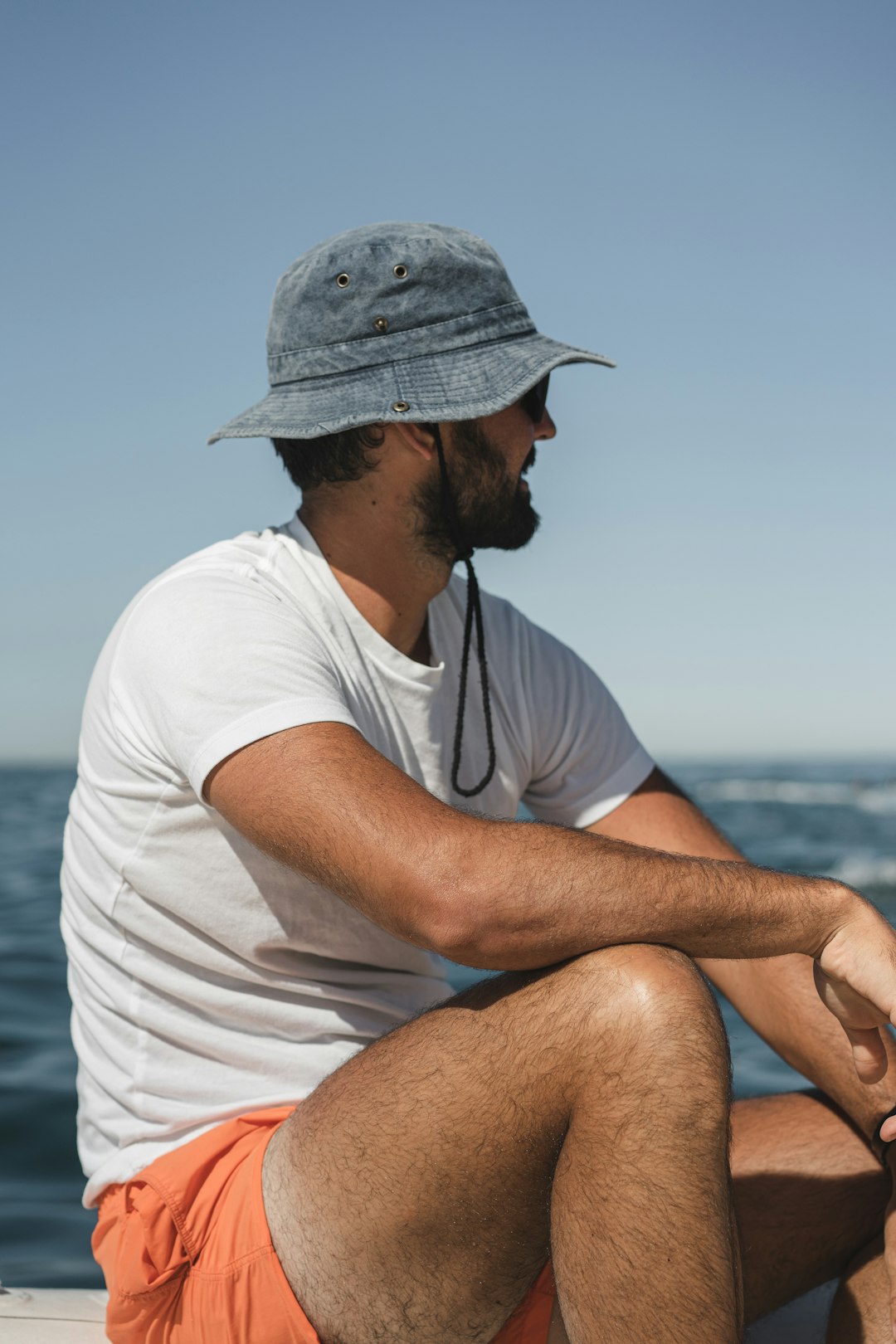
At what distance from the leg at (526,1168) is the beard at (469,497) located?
1.02 m

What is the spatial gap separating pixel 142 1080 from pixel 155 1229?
9.6 inches

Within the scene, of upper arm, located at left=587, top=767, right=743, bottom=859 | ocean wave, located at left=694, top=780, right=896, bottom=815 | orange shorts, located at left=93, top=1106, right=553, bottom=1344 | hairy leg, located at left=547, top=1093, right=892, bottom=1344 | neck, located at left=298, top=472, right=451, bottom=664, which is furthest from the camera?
ocean wave, located at left=694, top=780, right=896, bottom=815

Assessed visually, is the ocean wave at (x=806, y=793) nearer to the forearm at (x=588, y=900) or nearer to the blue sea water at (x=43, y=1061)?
the blue sea water at (x=43, y=1061)

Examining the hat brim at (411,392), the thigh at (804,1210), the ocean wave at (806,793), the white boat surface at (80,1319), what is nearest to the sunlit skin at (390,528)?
the hat brim at (411,392)

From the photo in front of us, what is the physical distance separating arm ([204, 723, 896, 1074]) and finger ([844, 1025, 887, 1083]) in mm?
165

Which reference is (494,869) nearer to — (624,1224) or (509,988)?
(509,988)

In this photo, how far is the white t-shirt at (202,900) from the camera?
1897mm

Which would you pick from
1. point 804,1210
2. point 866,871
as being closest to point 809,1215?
point 804,1210

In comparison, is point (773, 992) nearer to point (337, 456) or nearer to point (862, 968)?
A: point (862, 968)

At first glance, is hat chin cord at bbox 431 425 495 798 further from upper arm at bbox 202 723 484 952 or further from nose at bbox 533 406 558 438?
upper arm at bbox 202 723 484 952

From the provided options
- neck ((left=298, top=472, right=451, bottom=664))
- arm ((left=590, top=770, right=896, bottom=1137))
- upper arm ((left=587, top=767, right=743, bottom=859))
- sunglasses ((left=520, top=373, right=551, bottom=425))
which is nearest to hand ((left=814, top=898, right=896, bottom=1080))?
arm ((left=590, top=770, right=896, bottom=1137))

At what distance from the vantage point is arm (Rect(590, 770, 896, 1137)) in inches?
89.9

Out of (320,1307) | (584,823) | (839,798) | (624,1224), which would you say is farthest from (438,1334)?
(839,798)

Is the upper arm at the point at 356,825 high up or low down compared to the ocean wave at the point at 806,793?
up
